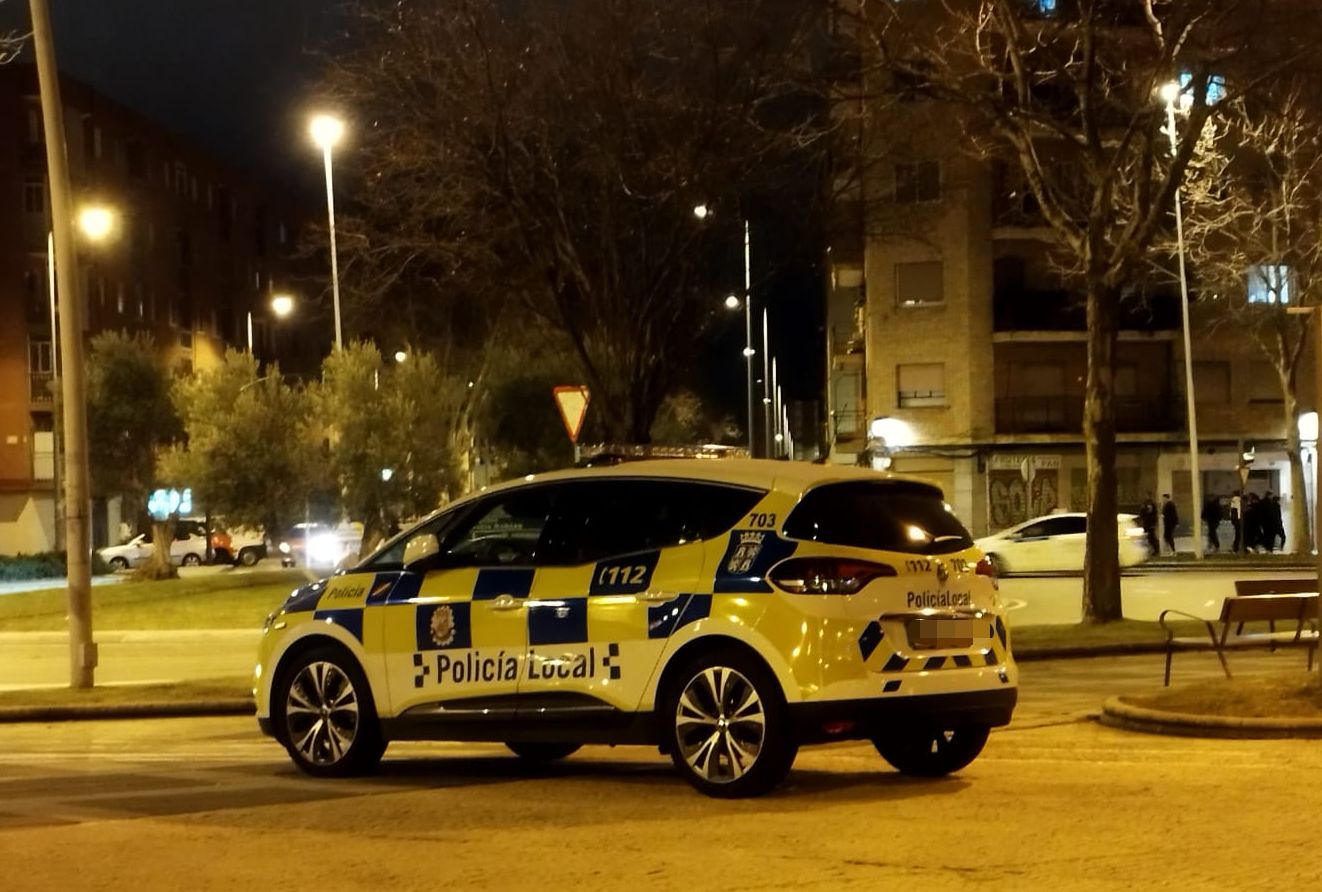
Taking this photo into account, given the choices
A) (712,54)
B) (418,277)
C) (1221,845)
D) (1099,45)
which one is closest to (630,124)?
(712,54)

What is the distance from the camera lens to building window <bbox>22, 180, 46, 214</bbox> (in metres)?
61.3

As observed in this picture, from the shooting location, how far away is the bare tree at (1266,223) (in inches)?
1374

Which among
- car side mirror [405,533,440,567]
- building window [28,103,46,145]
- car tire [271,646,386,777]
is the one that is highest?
building window [28,103,46,145]

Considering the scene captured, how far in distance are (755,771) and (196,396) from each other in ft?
96.3

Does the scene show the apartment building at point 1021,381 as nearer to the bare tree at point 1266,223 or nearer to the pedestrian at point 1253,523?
the pedestrian at point 1253,523

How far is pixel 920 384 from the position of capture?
177 feet

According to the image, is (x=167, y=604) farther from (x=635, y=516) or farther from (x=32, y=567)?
(x=635, y=516)

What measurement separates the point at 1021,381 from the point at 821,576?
46811 millimetres

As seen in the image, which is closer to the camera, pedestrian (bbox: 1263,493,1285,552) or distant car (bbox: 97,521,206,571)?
pedestrian (bbox: 1263,493,1285,552)

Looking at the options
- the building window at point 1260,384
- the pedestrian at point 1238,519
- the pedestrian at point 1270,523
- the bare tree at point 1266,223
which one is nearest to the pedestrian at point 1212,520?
the pedestrian at point 1238,519

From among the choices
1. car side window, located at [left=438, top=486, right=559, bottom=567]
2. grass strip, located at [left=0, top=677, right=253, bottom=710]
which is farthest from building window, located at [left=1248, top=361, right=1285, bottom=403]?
car side window, located at [left=438, top=486, right=559, bottom=567]

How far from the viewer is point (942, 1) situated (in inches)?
814

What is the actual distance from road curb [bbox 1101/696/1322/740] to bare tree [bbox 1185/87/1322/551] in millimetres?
22560

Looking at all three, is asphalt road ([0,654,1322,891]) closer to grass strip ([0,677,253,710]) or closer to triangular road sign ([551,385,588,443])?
grass strip ([0,677,253,710])
